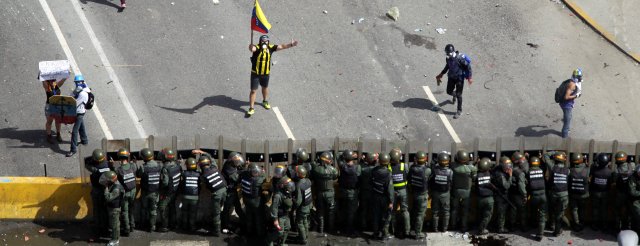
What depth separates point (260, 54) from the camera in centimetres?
2180

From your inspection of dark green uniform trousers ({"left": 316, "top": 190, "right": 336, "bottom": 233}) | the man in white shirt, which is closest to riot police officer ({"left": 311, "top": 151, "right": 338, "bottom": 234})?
dark green uniform trousers ({"left": 316, "top": 190, "right": 336, "bottom": 233})

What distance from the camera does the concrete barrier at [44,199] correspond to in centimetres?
1925

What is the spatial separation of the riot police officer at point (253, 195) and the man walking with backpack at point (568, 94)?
6565 millimetres

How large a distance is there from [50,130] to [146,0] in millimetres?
4980

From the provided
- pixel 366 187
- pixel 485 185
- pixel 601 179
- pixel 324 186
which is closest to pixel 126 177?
pixel 324 186

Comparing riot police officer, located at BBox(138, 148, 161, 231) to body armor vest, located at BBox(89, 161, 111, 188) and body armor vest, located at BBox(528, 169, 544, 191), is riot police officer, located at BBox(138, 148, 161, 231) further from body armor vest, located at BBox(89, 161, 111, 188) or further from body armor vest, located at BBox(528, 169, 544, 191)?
body armor vest, located at BBox(528, 169, 544, 191)

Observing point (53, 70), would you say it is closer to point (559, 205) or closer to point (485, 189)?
point (485, 189)

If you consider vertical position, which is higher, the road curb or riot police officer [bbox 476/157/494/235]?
the road curb

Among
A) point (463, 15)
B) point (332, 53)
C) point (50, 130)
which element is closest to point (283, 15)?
point (332, 53)

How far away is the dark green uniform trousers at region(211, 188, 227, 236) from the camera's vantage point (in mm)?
18922

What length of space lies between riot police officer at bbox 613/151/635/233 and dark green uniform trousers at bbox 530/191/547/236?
124 cm

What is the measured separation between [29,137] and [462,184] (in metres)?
7.94

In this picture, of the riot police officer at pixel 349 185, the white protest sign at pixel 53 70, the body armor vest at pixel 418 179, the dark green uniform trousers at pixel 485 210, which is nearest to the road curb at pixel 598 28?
the dark green uniform trousers at pixel 485 210

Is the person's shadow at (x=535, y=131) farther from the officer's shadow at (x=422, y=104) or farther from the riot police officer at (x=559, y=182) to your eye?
the riot police officer at (x=559, y=182)
